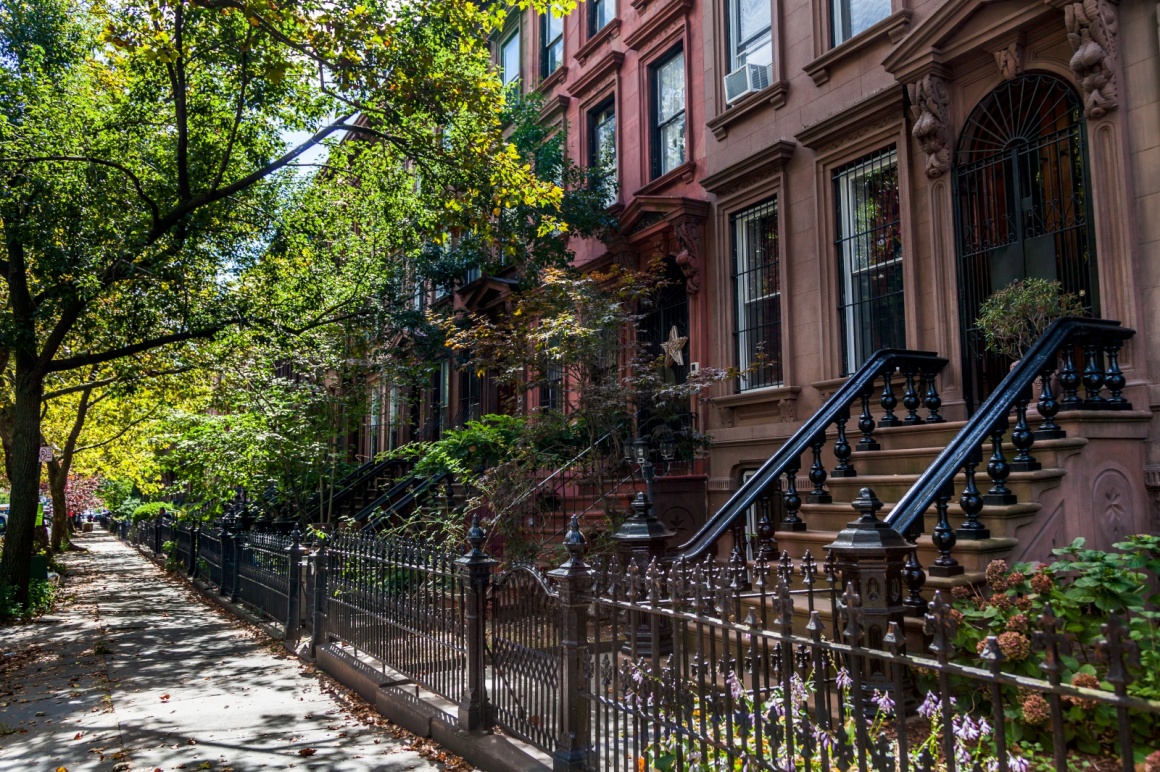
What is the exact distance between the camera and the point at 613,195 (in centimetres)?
1462

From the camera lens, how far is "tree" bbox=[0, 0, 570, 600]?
10.8 m

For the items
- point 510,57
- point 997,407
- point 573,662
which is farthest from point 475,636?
point 510,57

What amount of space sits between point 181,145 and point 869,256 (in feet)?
29.0

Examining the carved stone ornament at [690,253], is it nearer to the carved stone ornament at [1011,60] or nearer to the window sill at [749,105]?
the window sill at [749,105]

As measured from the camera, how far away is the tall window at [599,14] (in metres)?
15.8

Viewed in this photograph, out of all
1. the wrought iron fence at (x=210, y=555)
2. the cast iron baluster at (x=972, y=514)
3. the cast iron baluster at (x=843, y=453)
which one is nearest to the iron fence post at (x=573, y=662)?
the cast iron baluster at (x=972, y=514)

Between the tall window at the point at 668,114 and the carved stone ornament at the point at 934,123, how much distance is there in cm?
497

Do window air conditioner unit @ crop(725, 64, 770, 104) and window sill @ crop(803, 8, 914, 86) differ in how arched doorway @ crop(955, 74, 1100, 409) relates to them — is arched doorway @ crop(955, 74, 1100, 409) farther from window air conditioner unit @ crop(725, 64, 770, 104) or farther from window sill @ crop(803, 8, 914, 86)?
window air conditioner unit @ crop(725, 64, 770, 104)

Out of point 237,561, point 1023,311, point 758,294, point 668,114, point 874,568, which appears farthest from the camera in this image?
point 237,561

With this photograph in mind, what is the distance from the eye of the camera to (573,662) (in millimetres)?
5004

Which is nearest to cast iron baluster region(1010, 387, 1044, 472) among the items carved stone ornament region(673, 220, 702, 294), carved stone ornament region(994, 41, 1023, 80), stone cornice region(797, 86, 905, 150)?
carved stone ornament region(994, 41, 1023, 80)

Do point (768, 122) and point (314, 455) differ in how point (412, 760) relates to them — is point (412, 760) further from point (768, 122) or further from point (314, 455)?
point (314, 455)

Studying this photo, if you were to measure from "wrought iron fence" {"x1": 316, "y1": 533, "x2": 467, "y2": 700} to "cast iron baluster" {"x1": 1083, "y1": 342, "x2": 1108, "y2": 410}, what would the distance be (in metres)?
4.75

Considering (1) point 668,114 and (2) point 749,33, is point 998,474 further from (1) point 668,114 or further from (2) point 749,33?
(1) point 668,114
